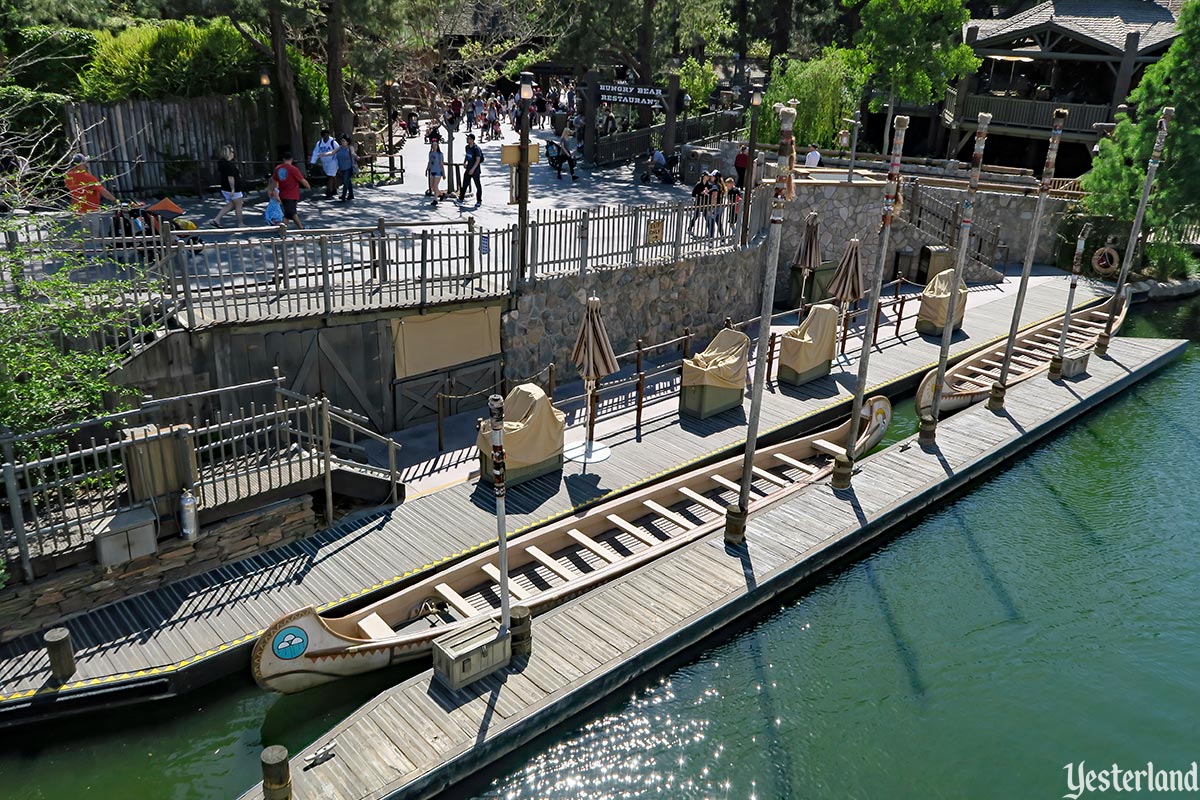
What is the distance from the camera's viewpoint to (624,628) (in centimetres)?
Answer: 1191

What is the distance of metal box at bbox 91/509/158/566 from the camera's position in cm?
1099

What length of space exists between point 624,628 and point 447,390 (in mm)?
6844

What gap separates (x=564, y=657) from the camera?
11.3m

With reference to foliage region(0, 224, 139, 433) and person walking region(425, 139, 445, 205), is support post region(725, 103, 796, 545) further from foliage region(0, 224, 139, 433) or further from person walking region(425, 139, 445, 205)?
person walking region(425, 139, 445, 205)

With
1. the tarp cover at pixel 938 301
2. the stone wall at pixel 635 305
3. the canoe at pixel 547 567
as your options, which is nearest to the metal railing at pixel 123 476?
the canoe at pixel 547 567

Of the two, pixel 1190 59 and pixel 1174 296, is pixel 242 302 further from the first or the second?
pixel 1174 296

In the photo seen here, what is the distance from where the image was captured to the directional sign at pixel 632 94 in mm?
31797

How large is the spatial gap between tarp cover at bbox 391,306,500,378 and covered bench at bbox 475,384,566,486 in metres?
2.51

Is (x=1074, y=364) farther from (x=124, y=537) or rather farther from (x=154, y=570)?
(x=124, y=537)

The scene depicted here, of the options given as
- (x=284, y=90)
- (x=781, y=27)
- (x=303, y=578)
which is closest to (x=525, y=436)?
(x=303, y=578)

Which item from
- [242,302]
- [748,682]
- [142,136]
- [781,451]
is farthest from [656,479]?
[142,136]

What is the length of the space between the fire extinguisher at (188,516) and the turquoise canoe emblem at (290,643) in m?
2.34

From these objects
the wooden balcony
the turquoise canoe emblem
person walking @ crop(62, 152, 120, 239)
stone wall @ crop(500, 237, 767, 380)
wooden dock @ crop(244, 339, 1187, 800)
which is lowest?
wooden dock @ crop(244, 339, 1187, 800)

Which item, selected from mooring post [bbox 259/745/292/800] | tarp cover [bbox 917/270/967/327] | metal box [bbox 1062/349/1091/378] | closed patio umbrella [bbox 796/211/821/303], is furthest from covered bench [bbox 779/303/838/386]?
mooring post [bbox 259/745/292/800]
